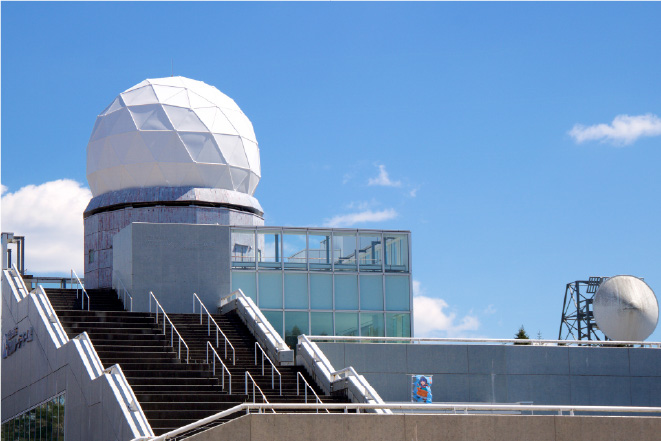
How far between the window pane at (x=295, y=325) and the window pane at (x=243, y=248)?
87.5 inches

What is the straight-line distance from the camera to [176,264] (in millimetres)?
34906

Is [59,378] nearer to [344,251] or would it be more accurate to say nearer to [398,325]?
[344,251]

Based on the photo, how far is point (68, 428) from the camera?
2691cm

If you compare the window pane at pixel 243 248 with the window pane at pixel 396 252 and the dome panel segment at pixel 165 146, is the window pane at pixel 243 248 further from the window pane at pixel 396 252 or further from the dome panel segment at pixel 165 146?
the dome panel segment at pixel 165 146

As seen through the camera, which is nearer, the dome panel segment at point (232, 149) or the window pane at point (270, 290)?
the window pane at point (270, 290)

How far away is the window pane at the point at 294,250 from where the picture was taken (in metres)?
35.8

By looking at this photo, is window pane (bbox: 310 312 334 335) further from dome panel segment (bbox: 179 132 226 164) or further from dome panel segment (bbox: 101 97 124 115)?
dome panel segment (bbox: 101 97 124 115)

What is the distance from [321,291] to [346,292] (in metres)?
0.91

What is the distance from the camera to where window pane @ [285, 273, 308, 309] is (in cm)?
3531

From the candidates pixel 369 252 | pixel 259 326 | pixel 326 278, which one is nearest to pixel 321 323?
pixel 326 278

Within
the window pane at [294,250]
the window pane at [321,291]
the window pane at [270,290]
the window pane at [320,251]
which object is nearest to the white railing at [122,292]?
the window pane at [270,290]

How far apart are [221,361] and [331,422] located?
6.65 metres

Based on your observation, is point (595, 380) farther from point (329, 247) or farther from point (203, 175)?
point (203, 175)

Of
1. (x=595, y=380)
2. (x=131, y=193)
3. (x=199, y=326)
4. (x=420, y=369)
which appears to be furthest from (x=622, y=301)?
(x=131, y=193)
